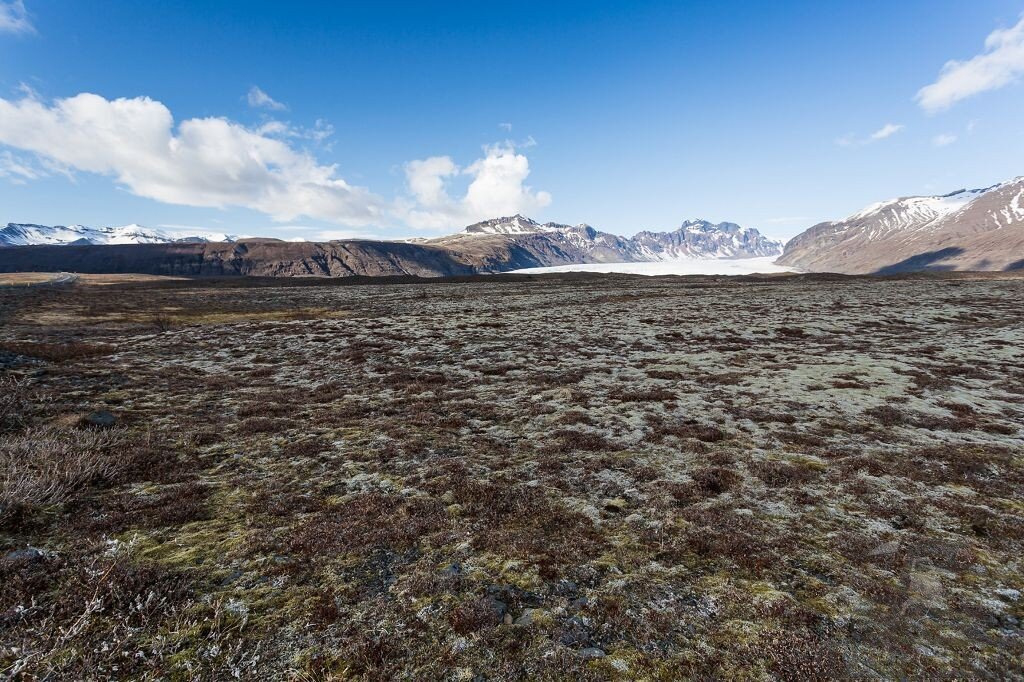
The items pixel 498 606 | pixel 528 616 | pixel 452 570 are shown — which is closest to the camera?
pixel 528 616

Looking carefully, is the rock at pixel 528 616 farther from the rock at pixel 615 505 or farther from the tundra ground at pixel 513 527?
the rock at pixel 615 505

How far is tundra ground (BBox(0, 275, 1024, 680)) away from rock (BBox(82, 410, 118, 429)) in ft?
0.26

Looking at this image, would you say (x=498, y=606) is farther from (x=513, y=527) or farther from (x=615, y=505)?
(x=615, y=505)

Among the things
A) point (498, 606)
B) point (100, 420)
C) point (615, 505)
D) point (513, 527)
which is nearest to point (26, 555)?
point (498, 606)

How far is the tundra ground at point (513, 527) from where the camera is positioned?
4.98 meters

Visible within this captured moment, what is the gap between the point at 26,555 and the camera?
6094 mm

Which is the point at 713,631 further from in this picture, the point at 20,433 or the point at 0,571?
the point at 20,433

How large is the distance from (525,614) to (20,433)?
1324cm

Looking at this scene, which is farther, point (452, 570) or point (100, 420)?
point (100, 420)

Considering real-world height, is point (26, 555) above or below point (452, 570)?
above

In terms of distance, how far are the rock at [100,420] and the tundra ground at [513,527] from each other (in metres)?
0.08

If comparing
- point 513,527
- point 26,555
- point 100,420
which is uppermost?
point 26,555

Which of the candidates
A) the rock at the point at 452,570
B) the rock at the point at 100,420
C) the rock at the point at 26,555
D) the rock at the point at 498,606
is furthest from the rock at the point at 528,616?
the rock at the point at 100,420

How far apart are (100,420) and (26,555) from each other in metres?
7.48
